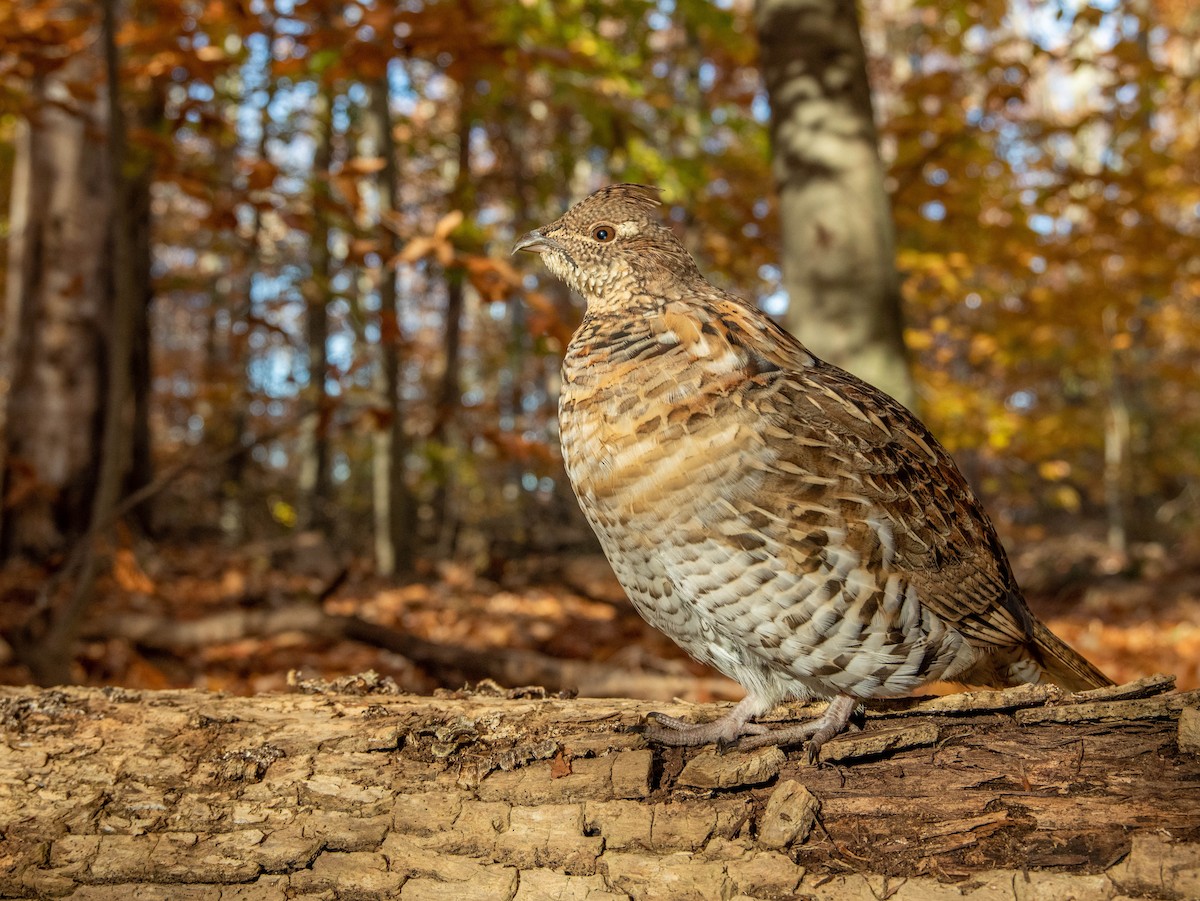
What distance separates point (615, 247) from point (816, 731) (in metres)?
1.31

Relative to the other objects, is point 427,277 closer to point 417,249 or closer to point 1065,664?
point 417,249

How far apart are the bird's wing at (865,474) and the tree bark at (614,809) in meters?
0.33

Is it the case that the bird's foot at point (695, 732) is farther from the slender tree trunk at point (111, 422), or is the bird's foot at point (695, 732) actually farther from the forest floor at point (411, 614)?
the slender tree trunk at point (111, 422)

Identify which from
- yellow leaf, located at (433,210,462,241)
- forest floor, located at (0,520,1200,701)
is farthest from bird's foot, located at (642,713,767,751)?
yellow leaf, located at (433,210,462,241)

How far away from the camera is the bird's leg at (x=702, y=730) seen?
7.30ft

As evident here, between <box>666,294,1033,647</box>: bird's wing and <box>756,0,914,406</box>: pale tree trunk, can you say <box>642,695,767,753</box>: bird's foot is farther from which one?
<box>756,0,914,406</box>: pale tree trunk

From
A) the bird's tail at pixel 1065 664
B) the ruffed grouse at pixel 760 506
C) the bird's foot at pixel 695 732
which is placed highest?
the ruffed grouse at pixel 760 506

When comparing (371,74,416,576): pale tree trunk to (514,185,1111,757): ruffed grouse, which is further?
(371,74,416,576): pale tree trunk

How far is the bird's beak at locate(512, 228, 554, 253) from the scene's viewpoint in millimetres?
2658

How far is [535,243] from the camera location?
2.69 m

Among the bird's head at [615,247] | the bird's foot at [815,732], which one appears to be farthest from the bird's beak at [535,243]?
the bird's foot at [815,732]

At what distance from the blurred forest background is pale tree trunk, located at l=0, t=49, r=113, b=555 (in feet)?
0.08

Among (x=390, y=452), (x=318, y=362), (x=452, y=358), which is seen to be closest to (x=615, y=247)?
(x=390, y=452)

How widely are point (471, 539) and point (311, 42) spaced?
9226 mm
